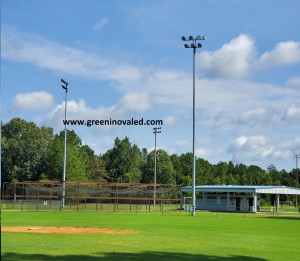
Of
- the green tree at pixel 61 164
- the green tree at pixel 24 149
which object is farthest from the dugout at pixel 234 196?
the green tree at pixel 24 149

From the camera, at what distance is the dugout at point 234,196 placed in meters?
83.4

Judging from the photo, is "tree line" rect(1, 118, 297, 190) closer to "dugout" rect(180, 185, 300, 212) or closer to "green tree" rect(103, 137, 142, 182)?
"green tree" rect(103, 137, 142, 182)

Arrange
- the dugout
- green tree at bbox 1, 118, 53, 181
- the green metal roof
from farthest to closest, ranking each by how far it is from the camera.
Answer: green tree at bbox 1, 118, 53, 181, the dugout, the green metal roof

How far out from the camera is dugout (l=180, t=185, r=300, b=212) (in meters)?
83.4

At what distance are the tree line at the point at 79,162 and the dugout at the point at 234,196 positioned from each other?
1020 inches

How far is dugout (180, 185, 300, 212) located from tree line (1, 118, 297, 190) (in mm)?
25900

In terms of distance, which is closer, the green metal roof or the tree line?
the green metal roof

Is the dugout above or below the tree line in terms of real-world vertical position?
below

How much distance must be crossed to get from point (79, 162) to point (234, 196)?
1319 inches

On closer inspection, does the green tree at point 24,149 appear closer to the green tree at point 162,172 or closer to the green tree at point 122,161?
the green tree at point 122,161

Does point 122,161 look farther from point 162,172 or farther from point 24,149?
point 24,149

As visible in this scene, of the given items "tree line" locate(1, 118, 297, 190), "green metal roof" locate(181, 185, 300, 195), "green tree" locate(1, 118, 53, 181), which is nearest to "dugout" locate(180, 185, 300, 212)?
"green metal roof" locate(181, 185, 300, 195)

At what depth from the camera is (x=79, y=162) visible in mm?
103188

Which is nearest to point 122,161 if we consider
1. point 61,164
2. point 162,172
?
point 162,172
